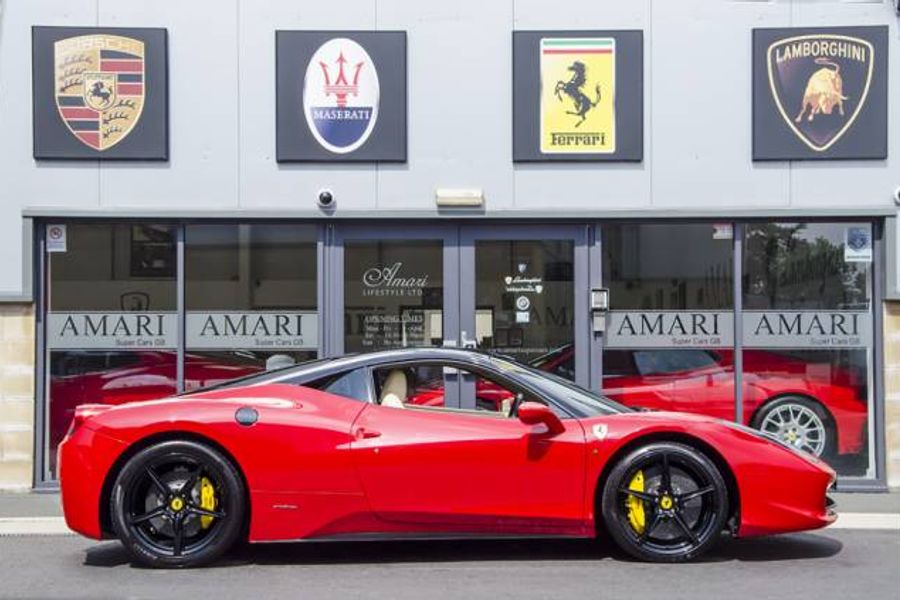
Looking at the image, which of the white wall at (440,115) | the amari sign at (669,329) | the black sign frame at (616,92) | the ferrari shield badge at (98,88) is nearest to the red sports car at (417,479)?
the amari sign at (669,329)

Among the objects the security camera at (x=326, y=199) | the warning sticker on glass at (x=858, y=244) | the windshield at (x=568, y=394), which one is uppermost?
the security camera at (x=326, y=199)

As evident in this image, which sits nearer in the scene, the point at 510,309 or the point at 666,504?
the point at 666,504

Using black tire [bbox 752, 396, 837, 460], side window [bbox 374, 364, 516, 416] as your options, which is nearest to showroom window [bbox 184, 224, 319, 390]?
side window [bbox 374, 364, 516, 416]

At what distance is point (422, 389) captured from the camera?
671 cm

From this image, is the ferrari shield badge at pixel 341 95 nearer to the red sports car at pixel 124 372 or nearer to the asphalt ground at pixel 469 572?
the red sports car at pixel 124 372

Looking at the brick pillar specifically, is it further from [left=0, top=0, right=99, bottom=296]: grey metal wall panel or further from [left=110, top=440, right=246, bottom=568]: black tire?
[left=110, top=440, right=246, bottom=568]: black tire

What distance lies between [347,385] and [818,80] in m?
5.57

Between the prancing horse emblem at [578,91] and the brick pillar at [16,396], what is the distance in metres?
5.06

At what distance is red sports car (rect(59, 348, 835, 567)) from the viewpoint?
20.3 feet

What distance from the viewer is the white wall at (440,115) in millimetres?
9727

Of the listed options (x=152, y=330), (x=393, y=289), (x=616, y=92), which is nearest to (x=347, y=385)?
(x=393, y=289)

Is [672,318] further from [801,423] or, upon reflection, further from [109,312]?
[109,312]

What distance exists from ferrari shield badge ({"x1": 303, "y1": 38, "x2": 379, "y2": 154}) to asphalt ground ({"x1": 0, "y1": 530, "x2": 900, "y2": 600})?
403cm

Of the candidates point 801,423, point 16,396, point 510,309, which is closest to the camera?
point 16,396
